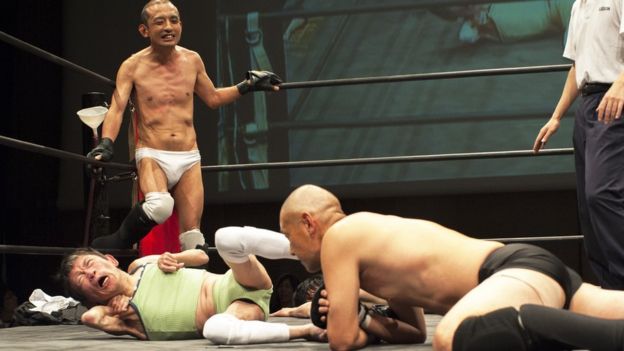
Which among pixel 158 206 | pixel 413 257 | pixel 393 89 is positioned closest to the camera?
pixel 413 257

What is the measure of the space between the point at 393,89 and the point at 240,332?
9.33 feet

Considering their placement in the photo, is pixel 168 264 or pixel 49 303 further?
pixel 49 303

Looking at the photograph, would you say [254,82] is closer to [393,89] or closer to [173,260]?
[173,260]

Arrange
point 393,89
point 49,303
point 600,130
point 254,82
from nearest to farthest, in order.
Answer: point 600,130 < point 254,82 < point 49,303 < point 393,89

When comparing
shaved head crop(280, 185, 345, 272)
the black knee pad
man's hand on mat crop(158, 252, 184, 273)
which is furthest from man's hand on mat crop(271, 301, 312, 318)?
the black knee pad

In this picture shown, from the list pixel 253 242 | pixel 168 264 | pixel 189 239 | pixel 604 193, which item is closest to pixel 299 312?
pixel 189 239

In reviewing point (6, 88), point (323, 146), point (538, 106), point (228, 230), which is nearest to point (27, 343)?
point (228, 230)

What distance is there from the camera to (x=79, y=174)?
17.5 feet

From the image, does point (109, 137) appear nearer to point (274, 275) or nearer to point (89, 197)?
point (89, 197)

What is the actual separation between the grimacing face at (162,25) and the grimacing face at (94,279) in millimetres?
1030

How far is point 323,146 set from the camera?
4.78m

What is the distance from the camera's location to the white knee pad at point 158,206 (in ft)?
9.45

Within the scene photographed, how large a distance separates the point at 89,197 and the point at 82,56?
2046mm

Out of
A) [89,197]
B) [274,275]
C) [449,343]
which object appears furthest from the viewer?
[274,275]
